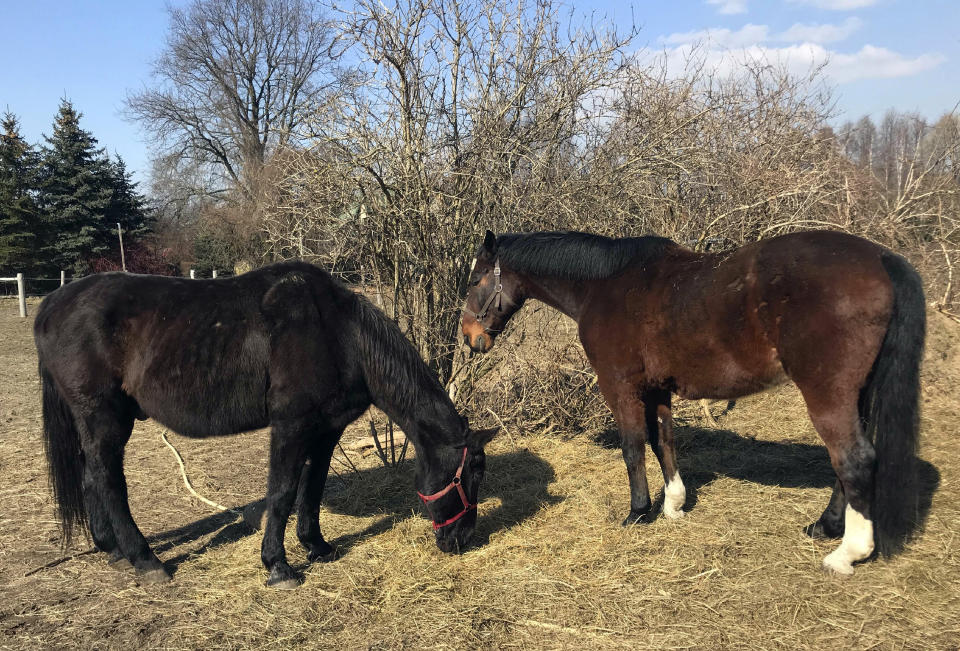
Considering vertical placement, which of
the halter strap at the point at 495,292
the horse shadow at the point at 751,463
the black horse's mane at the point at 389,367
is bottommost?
the horse shadow at the point at 751,463

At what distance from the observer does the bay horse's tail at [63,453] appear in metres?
3.83

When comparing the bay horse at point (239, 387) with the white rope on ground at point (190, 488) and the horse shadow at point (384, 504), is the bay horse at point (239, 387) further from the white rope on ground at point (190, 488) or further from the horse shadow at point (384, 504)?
the white rope on ground at point (190, 488)

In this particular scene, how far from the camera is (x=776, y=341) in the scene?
3375 millimetres

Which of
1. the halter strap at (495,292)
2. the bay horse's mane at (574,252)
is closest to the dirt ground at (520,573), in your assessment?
the halter strap at (495,292)

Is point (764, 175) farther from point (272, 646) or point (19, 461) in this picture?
point (19, 461)

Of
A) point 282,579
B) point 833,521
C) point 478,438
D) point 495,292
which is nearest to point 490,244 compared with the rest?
point 495,292

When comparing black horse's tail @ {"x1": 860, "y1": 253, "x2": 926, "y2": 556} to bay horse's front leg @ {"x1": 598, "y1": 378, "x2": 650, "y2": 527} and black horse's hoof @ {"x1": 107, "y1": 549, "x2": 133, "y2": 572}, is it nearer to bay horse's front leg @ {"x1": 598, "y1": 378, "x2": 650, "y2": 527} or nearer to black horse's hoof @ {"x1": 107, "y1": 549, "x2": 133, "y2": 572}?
bay horse's front leg @ {"x1": 598, "y1": 378, "x2": 650, "y2": 527}

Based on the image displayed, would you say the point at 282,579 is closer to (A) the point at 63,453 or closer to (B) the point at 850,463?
(A) the point at 63,453

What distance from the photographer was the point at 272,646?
2881mm

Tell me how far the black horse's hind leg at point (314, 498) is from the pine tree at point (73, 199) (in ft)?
81.1

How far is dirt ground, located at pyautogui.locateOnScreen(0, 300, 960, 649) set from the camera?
291cm

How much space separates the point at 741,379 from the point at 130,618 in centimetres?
372

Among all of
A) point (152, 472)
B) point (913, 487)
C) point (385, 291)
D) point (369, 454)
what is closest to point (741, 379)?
point (913, 487)

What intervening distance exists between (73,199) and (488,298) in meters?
26.5
